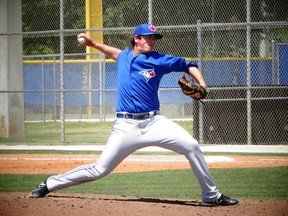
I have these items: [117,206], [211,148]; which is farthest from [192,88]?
[211,148]

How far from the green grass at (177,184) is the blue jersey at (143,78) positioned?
1.98 metres

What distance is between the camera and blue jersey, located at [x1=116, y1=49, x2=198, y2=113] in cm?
809

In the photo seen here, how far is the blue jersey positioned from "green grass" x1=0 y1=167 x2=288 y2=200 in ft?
6.49

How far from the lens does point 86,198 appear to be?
911 cm

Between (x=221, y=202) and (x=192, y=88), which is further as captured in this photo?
(x=221, y=202)

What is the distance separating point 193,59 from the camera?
23.7 metres

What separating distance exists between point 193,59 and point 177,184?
12.8 m

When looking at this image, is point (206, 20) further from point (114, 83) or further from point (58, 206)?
point (58, 206)

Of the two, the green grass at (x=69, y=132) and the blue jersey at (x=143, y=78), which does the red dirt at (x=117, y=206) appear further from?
the green grass at (x=69, y=132)

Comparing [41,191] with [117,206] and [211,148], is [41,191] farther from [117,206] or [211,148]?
[211,148]

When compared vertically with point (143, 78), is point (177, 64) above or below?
above

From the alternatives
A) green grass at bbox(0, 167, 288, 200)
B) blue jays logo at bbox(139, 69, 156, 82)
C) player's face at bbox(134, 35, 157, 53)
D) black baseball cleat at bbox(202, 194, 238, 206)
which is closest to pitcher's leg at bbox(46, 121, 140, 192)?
blue jays logo at bbox(139, 69, 156, 82)

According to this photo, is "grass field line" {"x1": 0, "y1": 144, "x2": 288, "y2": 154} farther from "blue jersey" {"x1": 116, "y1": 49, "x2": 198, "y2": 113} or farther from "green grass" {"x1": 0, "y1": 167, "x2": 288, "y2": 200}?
"blue jersey" {"x1": 116, "y1": 49, "x2": 198, "y2": 113}

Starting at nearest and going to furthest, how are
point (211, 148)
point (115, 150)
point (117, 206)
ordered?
point (115, 150) < point (117, 206) < point (211, 148)
